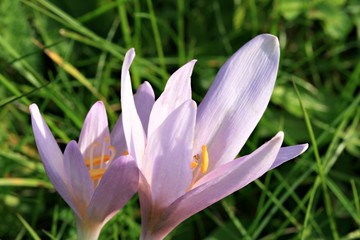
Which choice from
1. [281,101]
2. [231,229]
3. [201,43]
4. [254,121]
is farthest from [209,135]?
[201,43]

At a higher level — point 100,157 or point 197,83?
point 100,157

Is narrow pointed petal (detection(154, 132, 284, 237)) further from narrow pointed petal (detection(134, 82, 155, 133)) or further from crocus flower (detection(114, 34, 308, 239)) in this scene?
narrow pointed petal (detection(134, 82, 155, 133))

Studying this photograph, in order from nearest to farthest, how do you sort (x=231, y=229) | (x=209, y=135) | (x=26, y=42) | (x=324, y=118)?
(x=209, y=135) → (x=231, y=229) → (x=26, y=42) → (x=324, y=118)

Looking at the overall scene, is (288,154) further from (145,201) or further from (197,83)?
(197,83)

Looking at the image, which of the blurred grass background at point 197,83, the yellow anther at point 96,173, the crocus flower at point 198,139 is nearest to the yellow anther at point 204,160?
the crocus flower at point 198,139

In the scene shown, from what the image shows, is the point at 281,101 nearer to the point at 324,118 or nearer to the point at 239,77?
the point at 324,118

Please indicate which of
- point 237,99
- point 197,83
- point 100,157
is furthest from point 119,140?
point 197,83

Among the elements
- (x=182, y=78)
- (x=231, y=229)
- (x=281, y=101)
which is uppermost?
(x=182, y=78)
